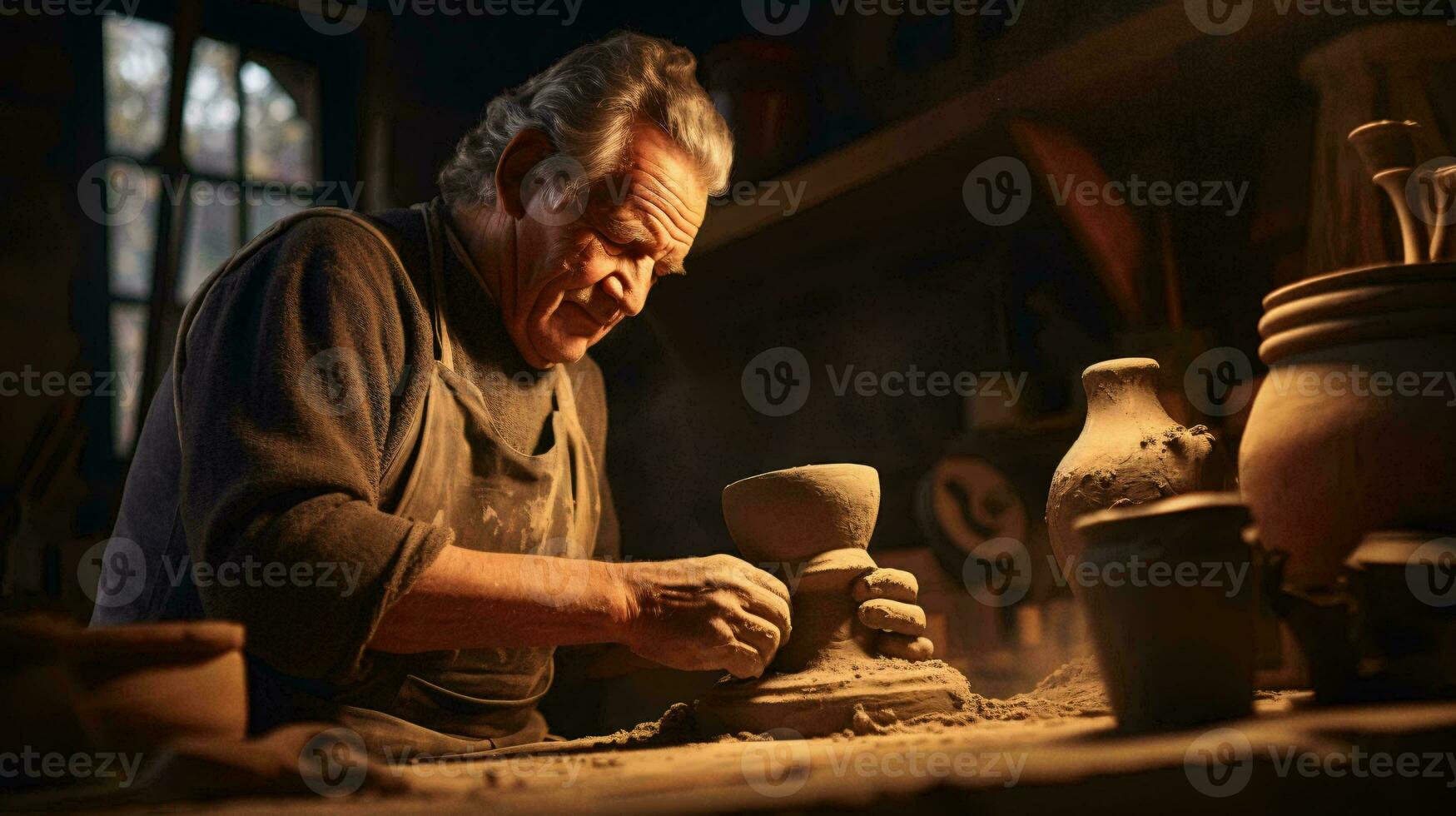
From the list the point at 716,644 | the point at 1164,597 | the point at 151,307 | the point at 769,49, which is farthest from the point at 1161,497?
the point at 151,307

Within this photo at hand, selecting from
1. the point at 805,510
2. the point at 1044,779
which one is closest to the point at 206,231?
the point at 805,510

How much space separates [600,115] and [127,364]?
2570 mm

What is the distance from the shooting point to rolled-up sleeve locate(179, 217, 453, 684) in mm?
1481

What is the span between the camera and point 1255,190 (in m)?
2.23

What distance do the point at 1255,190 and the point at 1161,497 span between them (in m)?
0.96

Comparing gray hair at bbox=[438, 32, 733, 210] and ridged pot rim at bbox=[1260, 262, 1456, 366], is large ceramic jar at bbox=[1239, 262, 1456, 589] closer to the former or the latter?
ridged pot rim at bbox=[1260, 262, 1456, 366]

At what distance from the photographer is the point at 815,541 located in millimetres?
1809

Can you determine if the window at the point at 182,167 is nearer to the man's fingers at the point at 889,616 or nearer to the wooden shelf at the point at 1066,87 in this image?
the wooden shelf at the point at 1066,87

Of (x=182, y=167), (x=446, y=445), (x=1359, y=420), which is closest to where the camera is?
(x=1359, y=420)

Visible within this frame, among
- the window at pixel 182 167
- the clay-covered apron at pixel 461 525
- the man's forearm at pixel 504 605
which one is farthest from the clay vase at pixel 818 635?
the window at pixel 182 167

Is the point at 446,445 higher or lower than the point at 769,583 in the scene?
higher

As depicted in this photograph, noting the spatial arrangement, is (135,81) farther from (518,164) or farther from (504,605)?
(504,605)

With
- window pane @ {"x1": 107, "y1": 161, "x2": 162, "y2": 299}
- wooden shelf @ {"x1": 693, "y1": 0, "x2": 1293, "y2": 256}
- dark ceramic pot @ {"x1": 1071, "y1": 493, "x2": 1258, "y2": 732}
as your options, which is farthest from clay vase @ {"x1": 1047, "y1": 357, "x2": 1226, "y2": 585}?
window pane @ {"x1": 107, "y1": 161, "x2": 162, "y2": 299}

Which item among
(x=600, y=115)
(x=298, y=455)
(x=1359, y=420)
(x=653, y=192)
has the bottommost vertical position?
(x=298, y=455)
